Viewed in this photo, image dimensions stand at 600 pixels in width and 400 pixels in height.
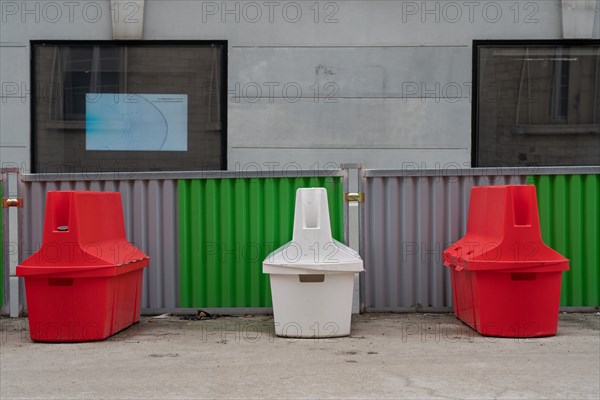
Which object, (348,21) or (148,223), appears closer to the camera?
(148,223)

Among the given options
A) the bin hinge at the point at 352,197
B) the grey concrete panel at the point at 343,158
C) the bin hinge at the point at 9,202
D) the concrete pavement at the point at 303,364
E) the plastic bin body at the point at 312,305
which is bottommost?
the concrete pavement at the point at 303,364

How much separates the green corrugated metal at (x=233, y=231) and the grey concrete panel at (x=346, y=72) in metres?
2.30

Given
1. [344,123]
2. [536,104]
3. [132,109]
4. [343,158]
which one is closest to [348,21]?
[344,123]

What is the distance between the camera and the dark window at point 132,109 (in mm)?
10883

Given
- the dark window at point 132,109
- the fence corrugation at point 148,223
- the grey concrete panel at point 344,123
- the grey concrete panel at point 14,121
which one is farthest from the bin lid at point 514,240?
the grey concrete panel at point 14,121

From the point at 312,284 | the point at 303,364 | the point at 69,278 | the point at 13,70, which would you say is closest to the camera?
the point at 303,364

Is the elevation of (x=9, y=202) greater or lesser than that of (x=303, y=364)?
greater

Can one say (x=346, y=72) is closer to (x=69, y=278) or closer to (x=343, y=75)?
(x=343, y=75)

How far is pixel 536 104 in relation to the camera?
10.8m

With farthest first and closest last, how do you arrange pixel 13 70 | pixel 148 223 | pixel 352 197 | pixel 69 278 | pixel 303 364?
pixel 13 70
pixel 148 223
pixel 352 197
pixel 69 278
pixel 303 364

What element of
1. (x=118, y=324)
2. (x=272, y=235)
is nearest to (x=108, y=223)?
(x=118, y=324)

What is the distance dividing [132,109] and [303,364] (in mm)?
5630

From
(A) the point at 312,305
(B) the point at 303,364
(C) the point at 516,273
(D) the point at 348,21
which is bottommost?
(B) the point at 303,364

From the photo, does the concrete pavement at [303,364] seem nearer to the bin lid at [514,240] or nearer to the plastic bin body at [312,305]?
the plastic bin body at [312,305]
